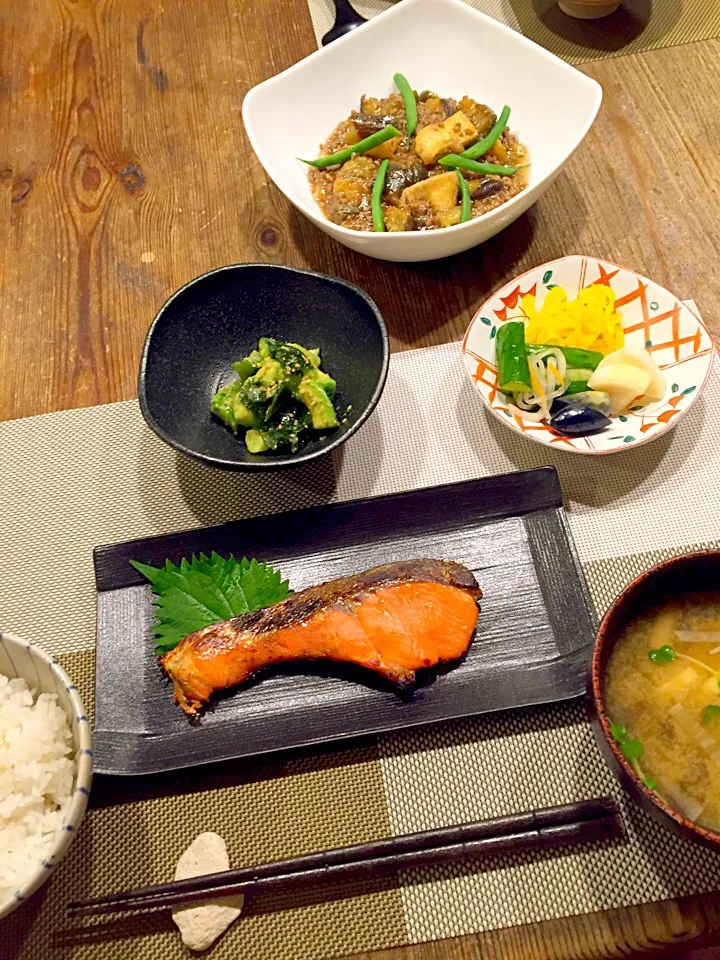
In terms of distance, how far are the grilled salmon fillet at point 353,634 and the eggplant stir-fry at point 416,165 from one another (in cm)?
91

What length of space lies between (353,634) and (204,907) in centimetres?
52

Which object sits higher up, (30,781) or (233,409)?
(233,409)

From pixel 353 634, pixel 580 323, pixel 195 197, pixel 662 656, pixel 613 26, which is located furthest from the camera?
pixel 613 26

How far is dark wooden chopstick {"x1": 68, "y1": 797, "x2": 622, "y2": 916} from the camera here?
1252 mm

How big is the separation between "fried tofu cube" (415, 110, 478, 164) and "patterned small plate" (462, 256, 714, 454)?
0.47m

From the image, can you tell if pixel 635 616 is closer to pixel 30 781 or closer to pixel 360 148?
pixel 30 781

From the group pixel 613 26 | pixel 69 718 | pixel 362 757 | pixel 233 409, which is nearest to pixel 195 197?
pixel 233 409

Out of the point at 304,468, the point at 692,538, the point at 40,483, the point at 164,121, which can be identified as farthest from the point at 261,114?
the point at 692,538

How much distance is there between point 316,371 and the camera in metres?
1.65

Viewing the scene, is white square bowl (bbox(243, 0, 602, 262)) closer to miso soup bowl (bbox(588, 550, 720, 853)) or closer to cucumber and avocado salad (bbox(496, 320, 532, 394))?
cucumber and avocado salad (bbox(496, 320, 532, 394))

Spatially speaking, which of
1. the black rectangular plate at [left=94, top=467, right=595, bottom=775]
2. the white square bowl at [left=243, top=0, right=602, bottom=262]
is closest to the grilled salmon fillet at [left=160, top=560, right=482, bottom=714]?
the black rectangular plate at [left=94, top=467, right=595, bottom=775]

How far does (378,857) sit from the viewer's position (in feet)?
4.14

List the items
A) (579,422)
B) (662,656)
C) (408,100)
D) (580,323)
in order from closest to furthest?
(662,656) < (579,422) < (580,323) < (408,100)

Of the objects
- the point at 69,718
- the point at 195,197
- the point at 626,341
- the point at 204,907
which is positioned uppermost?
the point at 195,197
